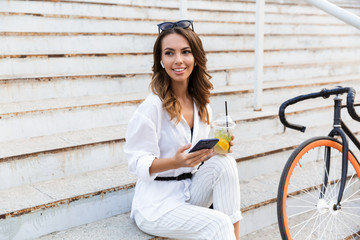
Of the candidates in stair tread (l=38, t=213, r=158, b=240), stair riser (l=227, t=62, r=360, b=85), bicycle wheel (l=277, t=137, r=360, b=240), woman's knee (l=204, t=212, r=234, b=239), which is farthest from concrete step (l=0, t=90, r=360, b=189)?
woman's knee (l=204, t=212, r=234, b=239)

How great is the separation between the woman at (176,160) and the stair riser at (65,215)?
26cm

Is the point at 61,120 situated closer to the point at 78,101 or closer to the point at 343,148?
the point at 78,101

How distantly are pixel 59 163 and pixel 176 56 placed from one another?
1061 mm

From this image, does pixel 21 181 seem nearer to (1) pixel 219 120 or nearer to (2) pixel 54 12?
(1) pixel 219 120

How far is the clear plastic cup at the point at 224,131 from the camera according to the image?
1768mm

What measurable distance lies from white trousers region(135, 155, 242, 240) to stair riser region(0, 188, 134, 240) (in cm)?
31

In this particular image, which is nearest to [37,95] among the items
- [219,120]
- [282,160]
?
[219,120]

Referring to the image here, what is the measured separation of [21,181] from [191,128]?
1.08 metres

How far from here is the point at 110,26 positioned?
12.4 ft

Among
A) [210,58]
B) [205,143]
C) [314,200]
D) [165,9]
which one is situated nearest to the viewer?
[205,143]

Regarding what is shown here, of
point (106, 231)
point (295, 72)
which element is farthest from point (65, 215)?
point (295, 72)

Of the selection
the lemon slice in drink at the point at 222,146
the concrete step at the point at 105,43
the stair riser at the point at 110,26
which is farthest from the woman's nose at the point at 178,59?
the stair riser at the point at 110,26

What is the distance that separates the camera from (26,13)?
3324 mm

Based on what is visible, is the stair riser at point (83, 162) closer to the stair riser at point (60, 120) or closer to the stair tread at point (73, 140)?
the stair tread at point (73, 140)
